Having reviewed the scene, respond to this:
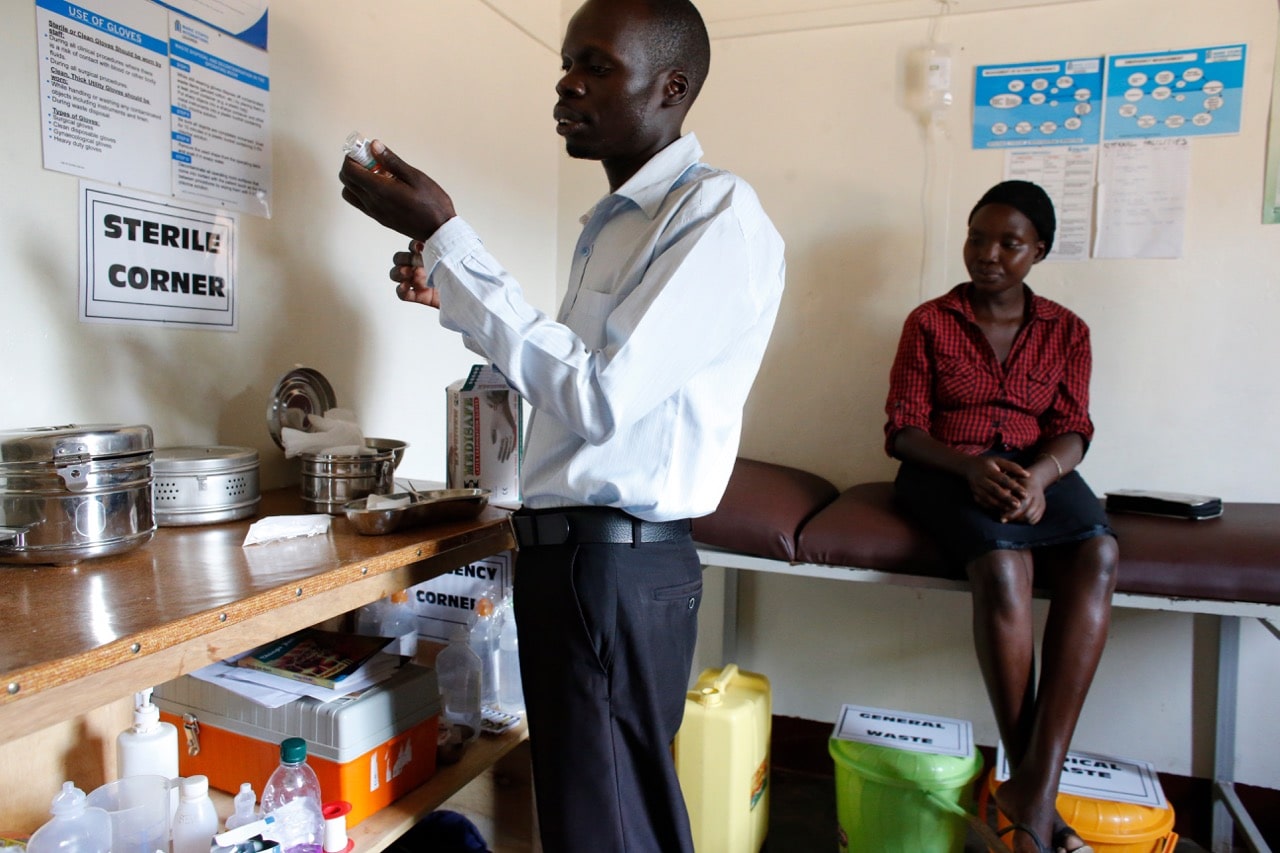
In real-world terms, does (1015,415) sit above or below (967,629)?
above

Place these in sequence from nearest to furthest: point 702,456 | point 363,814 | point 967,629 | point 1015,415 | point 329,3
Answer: point 702,456, point 363,814, point 329,3, point 1015,415, point 967,629

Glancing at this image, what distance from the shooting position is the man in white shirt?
0.96 meters

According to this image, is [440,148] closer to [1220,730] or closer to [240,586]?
[240,586]

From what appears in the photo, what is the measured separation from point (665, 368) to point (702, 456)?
0.19 m

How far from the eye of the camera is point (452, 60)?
6.66 ft

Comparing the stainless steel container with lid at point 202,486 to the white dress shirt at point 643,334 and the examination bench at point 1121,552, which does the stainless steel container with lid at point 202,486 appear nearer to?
the white dress shirt at point 643,334

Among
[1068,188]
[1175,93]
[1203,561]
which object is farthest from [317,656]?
[1175,93]

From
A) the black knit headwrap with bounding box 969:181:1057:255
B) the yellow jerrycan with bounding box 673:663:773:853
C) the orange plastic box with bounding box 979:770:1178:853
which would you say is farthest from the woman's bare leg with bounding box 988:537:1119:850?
the black knit headwrap with bounding box 969:181:1057:255

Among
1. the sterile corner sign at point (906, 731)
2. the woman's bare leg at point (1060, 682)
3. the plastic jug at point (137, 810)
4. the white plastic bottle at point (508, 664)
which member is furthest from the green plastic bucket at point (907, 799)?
the plastic jug at point (137, 810)

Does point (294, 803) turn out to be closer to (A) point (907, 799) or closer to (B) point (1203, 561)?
(A) point (907, 799)

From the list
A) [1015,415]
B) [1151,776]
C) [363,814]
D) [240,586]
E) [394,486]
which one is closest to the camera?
[240,586]

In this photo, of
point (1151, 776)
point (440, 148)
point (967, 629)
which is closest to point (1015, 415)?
point (967, 629)

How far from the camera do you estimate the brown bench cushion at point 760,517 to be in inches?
74.3

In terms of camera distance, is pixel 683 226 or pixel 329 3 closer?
pixel 683 226
